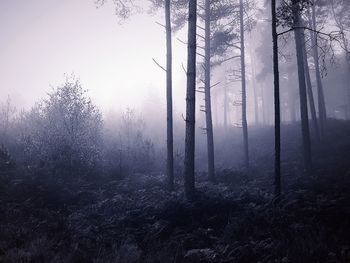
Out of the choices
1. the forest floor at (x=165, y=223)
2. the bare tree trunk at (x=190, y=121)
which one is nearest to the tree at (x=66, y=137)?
the forest floor at (x=165, y=223)

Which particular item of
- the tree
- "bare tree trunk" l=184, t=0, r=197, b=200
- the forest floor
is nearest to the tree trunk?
the forest floor

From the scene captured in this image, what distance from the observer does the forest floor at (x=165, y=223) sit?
6113 millimetres

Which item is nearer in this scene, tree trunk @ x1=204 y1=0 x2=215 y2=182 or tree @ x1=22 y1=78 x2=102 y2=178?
tree @ x1=22 y1=78 x2=102 y2=178

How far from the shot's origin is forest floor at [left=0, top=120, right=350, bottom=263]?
20.1 feet

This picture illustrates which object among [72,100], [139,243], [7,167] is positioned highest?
[72,100]

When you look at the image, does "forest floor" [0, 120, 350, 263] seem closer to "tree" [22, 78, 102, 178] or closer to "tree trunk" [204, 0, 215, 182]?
"tree" [22, 78, 102, 178]

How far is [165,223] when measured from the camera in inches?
327

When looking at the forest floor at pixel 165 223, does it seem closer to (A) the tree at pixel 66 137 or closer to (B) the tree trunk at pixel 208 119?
(A) the tree at pixel 66 137

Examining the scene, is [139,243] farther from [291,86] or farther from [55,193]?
[291,86]

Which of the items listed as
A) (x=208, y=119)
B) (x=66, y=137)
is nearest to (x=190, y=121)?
(x=208, y=119)

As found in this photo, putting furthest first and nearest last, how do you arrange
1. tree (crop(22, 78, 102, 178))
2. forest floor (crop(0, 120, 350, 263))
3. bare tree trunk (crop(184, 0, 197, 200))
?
tree (crop(22, 78, 102, 178)) → bare tree trunk (crop(184, 0, 197, 200)) → forest floor (crop(0, 120, 350, 263))

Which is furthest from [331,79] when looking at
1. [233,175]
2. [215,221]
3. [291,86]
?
[215,221]

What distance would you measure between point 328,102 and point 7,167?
1860 inches

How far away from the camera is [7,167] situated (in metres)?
12.6
